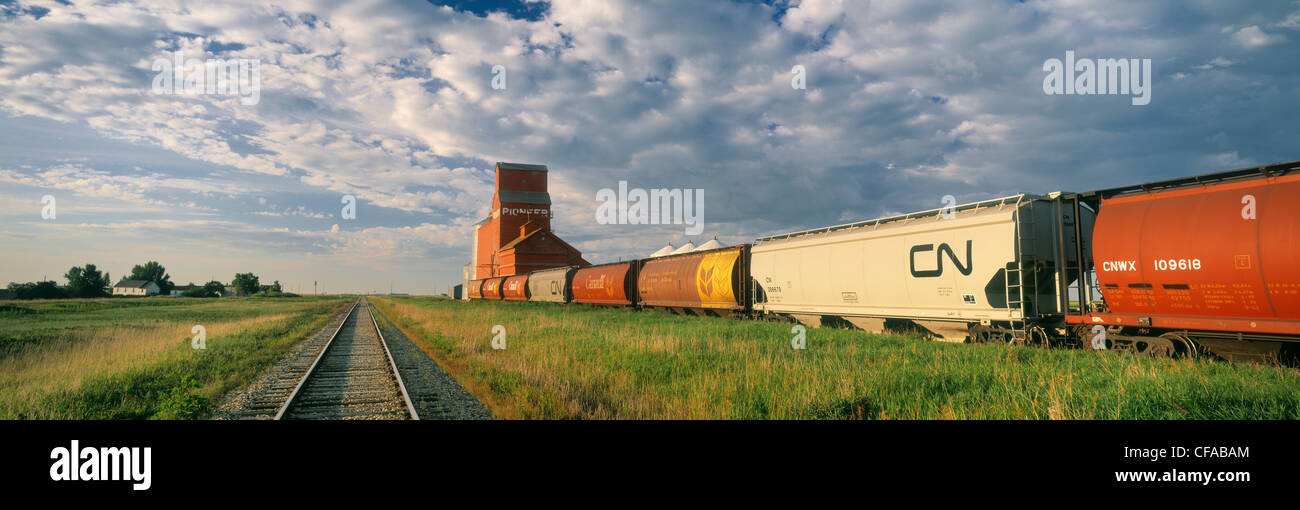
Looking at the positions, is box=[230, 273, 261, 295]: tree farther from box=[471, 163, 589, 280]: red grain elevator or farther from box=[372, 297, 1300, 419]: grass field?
box=[372, 297, 1300, 419]: grass field

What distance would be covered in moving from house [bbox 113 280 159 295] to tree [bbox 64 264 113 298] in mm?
45653

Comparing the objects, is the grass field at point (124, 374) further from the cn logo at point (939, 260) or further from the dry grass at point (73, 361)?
the cn logo at point (939, 260)

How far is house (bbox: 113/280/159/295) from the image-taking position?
13688cm

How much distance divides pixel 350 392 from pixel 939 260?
14045 mm

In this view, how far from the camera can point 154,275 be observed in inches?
6014

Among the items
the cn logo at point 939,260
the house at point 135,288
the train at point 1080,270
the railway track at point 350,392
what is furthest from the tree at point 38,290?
the cn logo at point 939,260

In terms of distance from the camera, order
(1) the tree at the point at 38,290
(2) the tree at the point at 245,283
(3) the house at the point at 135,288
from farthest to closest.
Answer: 1. (2) the tree at the point at 245,283
2. (3) the house at the point at 135,288
3. (1) the tree at the point at 38,290

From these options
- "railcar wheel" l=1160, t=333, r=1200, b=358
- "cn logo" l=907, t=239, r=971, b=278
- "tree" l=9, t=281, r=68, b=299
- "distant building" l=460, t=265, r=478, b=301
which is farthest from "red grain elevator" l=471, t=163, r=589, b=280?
"tree" l=9, t=281, r=68, b=299

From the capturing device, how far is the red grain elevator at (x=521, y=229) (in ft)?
184

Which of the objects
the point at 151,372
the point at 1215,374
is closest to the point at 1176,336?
the point at 1215,374

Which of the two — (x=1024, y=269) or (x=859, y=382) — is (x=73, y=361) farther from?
(x=1024, y=269)

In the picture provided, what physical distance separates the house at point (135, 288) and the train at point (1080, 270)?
176635mm

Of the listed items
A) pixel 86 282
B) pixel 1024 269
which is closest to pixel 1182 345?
pixel 1024 269
